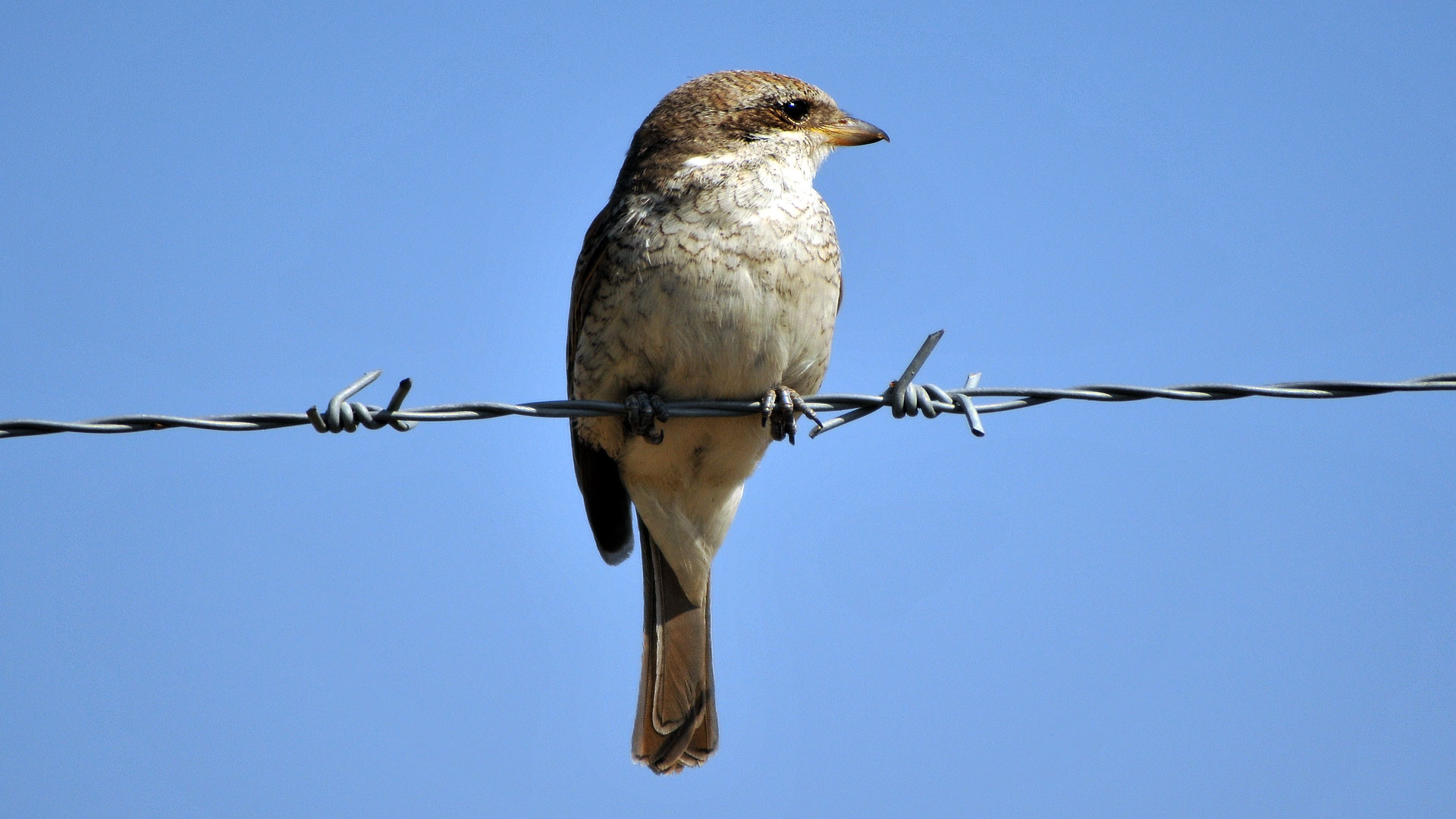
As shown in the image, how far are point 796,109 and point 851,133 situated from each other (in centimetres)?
28

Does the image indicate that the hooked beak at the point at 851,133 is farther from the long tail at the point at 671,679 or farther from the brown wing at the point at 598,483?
the long tail at the point at 671,679

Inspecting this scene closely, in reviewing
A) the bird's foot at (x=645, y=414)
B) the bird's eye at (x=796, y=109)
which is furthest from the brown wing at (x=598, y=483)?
the bird's eye at (x=796, y=109)

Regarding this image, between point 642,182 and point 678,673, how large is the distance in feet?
6.99

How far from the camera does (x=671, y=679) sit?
5.73 meters

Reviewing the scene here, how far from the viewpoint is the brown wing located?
18.4 ft

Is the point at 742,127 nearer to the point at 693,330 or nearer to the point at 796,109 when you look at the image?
the point at 796,109

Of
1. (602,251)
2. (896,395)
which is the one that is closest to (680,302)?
(602,251)

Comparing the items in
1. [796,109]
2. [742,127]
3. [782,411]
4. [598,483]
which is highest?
[796,109]

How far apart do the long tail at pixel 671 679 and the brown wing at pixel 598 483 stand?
11 cm

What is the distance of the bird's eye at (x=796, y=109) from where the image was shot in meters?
5.79

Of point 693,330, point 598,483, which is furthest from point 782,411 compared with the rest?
point 598,483

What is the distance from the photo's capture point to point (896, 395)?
12.9ft

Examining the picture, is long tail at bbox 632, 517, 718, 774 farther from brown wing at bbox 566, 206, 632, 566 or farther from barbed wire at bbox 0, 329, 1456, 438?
barbed wire at bbox 0, 329, 1456, 438

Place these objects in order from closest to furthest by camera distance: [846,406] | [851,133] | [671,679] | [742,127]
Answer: [846,406], [742,127], [671,679], [851,133]
